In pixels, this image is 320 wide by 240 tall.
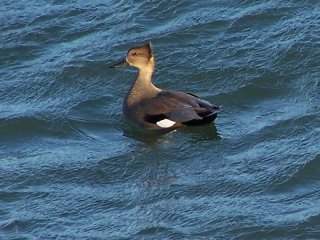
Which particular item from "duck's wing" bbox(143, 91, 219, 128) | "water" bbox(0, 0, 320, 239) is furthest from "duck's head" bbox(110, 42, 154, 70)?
"duck's wing" bbox(143, 91, 219, 128)

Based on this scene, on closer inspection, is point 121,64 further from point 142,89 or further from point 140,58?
point 142,89

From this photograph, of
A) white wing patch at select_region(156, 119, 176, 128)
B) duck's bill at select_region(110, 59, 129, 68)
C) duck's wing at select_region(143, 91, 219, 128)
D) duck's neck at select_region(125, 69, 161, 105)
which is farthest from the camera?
duck's bill at select_region(110, 59, 129, 68)

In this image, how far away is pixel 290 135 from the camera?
1208cm

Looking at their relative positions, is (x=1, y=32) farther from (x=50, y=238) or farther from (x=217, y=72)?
(x=50, y=238)

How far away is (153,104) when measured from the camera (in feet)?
42.3

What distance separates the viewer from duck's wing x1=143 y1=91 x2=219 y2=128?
12.4 metres

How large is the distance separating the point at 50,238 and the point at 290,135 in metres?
2.89

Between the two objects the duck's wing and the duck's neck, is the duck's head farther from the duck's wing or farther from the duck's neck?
the duck's wing

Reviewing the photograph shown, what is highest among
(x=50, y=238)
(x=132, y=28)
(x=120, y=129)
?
(x=132, y=28)

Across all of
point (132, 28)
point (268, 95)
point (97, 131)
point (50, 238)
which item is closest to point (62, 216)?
point (50, 238)

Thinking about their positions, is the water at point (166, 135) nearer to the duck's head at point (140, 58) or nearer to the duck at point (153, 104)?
the duck at point (153, 104)

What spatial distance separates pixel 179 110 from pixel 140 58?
1042 millimetres

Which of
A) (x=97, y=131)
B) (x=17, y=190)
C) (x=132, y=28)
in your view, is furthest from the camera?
(x=132, y=28)

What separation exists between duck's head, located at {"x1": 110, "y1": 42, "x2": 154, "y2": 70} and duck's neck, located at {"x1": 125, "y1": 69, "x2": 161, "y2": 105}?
0.22 ft
